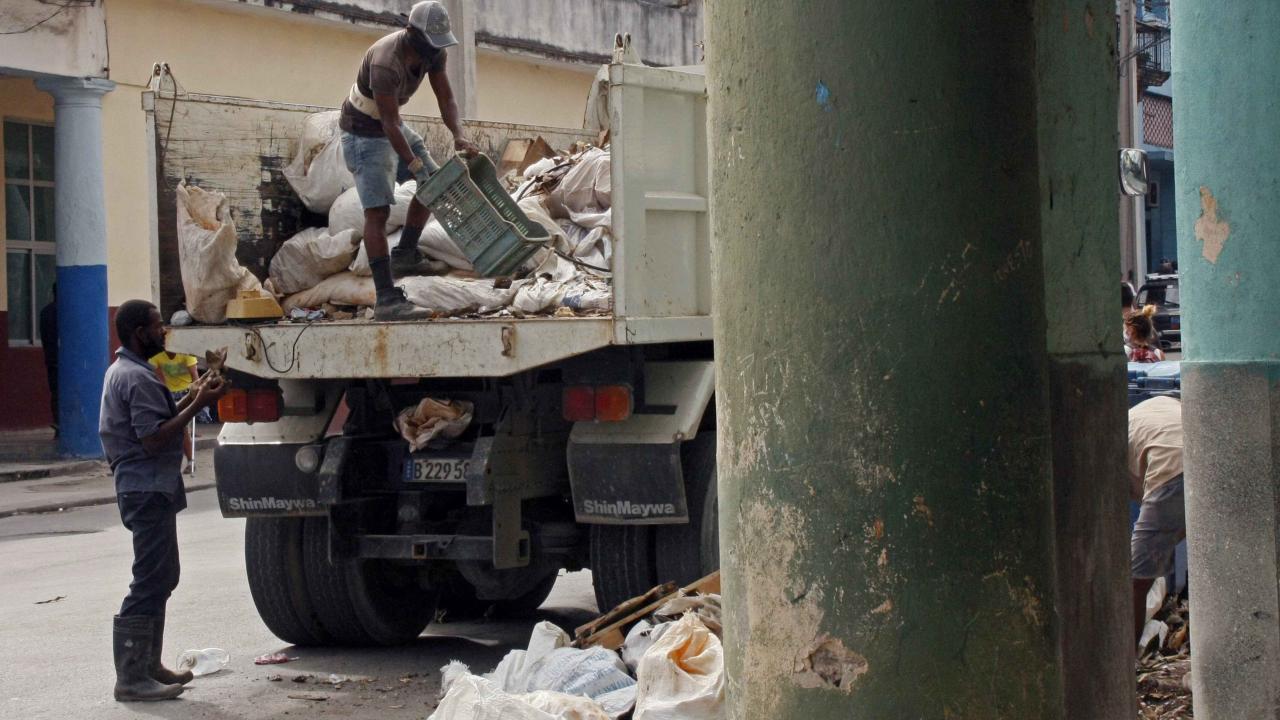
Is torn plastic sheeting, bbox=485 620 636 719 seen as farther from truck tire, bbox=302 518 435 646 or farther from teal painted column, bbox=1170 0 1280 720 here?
teal painted column, bbox=1170 0 1280 720

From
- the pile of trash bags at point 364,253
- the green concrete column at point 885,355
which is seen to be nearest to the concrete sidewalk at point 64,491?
the pile of trash bags at point 364,253

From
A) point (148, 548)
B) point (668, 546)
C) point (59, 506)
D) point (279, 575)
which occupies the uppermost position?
point (148, 548)

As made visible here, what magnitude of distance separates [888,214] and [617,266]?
3.44 m

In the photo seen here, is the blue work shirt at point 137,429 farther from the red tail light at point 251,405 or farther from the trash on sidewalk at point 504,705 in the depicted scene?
the trash on sidewalk at point 504,705

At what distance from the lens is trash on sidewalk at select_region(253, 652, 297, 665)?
6.64 m

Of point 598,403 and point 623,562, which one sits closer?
point 598,403

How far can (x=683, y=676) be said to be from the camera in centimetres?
490

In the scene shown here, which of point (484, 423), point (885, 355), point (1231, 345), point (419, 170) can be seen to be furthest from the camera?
point (419, 170)

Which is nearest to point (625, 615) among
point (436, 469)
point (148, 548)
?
point (436, 469)

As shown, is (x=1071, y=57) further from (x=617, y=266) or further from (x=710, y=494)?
(x=710, y=494)

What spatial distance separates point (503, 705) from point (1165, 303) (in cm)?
1870

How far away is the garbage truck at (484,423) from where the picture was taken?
19.7ft

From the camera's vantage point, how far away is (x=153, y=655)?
5.95 metres

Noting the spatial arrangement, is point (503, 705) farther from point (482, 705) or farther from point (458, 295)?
point (458, 295)
